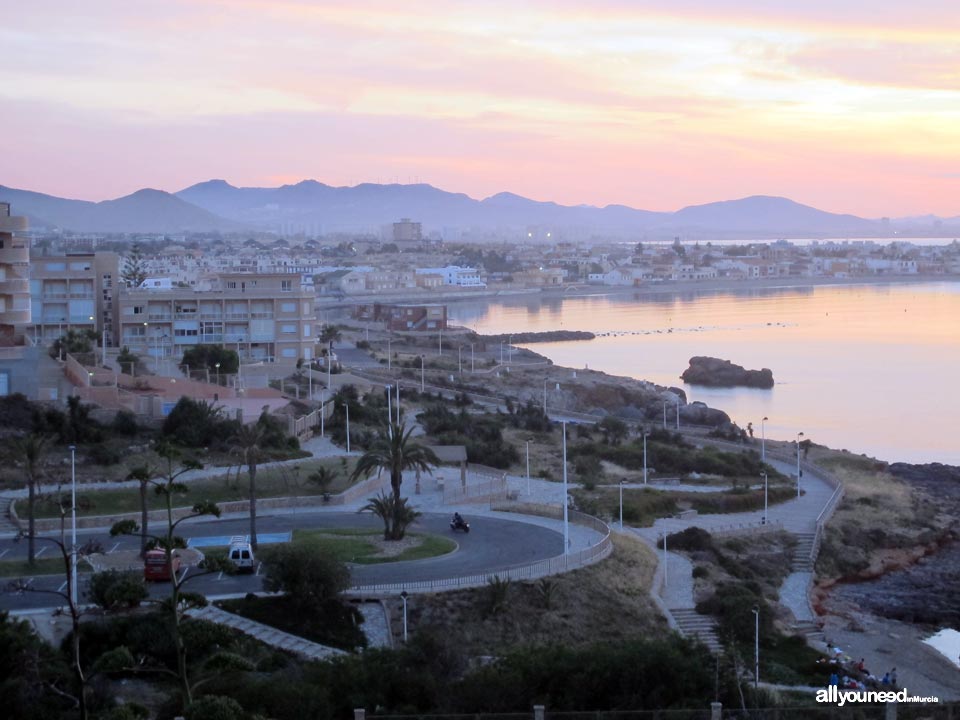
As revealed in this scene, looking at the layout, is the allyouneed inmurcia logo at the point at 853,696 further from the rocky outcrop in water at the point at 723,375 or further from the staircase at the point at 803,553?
the rocky outcrop in water at the point at 723,375

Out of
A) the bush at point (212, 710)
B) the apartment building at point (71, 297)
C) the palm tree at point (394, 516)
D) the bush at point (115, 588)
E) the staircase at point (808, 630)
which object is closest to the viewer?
→ the bush at point (212, 710)

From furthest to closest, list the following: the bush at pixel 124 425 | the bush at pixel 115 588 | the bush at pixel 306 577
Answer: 1. the bush at pixel 124 425
2. the bush at pixel 306 577
3. the bush at pixel 115 588

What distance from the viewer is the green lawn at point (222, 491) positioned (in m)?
14.1

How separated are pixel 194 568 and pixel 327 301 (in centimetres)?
6579

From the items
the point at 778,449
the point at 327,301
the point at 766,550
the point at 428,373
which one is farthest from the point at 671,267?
the point at 766,550

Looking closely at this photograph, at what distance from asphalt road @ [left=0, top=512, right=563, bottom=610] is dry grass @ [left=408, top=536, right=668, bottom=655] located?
0.62 m

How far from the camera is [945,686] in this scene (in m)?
11.5

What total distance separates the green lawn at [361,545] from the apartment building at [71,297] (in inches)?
701

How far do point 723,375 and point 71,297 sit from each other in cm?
2143

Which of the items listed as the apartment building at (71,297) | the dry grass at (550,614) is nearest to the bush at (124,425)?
the dry grass at (550,614)

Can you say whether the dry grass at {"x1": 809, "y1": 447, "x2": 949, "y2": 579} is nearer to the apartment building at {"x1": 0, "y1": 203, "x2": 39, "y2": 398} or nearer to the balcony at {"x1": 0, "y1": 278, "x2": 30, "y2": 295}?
the apartment building at {"x1": 0, "y1": 203, "x2": 39, "y2": 398}

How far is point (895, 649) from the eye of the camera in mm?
12688

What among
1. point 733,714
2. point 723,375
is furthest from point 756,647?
point 723,375

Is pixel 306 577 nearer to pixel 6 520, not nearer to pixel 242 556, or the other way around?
pixel 242 556
